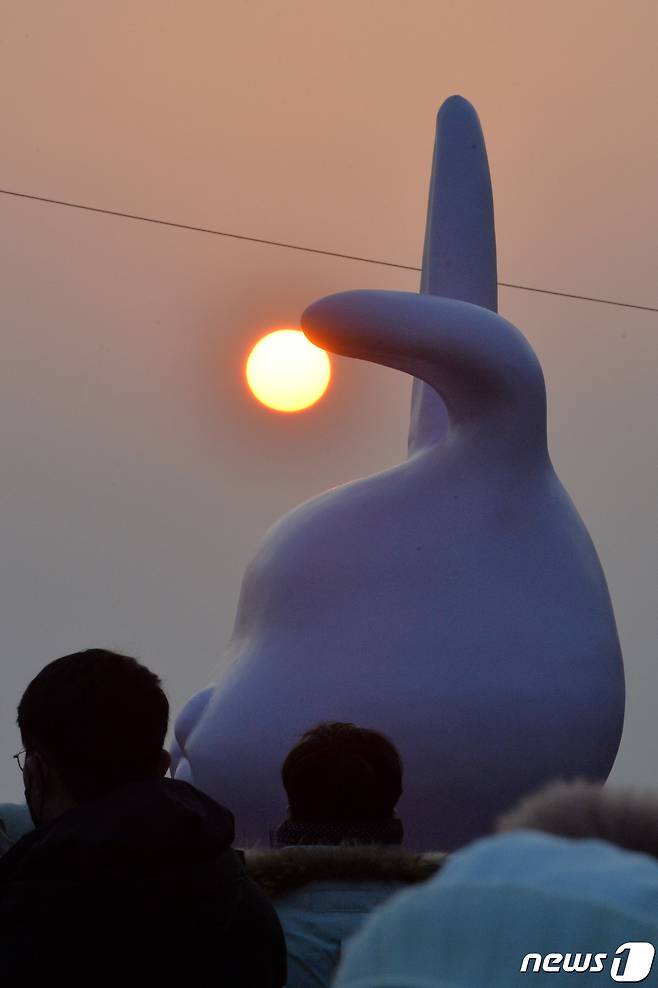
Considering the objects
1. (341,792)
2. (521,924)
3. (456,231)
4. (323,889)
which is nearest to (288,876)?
(323,889)

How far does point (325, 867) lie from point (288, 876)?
0.05 m

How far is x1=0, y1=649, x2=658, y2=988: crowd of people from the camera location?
0.75 meters

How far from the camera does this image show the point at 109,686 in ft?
5.44

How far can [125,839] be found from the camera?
1.48m

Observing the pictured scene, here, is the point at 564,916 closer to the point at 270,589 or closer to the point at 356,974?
the point at 356,974

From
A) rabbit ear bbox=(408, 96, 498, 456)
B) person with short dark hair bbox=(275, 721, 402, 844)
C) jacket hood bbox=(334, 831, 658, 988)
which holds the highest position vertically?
rabbit ear bbox=(408, 96, 498, 456)

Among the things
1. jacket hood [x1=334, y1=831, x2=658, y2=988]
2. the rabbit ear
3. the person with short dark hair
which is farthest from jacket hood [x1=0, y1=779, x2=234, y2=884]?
the rabbit ear

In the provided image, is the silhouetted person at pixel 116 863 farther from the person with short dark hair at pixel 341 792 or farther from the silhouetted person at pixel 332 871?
the person with short dark hair at pixel 341 792

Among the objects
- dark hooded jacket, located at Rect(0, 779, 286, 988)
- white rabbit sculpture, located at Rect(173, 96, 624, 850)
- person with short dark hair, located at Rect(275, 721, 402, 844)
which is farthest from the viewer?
→ white rabbit sculpture, located at Rect(173, 96, 624, 850)

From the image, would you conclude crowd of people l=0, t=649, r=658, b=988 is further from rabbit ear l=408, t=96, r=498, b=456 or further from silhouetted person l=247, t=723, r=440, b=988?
rabbit ear l=408, t=96, r=498, b=456

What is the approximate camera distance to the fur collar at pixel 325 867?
75.3 inches

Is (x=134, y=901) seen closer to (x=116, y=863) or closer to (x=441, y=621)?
(x=116, y=863)

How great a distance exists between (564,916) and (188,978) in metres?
0.89

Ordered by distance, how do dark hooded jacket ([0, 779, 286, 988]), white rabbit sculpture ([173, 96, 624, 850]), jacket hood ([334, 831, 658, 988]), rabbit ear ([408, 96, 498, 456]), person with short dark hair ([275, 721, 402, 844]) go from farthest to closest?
rabbit ear ([408, 96, 498, 456]) < white rabbit sculpture ([173, 96, 624, 850]) < person with short dark hair ([275, 721, 402, 844]) < dark hooded jacket ([0, 779, 286, 988]) < jacket hood ([334, 831, 658, 988])
